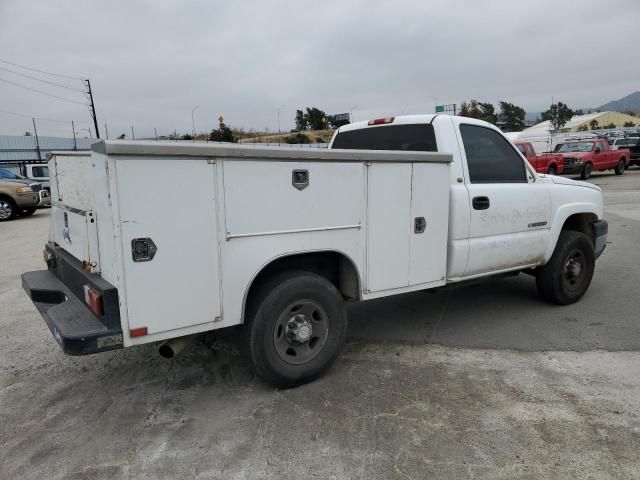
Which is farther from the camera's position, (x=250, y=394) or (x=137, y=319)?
(x=250, y=394)

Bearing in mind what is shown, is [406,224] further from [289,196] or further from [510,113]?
[510,113]

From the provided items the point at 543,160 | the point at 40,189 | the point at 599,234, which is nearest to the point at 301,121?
the point at 543,160

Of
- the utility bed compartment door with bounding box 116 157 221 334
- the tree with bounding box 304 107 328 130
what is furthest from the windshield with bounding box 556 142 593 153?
the tree with bounding box 304 107 328 130

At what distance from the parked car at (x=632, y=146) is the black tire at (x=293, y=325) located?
3044cm

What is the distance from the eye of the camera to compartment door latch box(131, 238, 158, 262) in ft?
9.44

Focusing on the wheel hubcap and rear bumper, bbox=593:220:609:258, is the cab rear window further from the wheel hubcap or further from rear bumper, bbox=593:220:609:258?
rear bumper, bbox=593:220:609:258

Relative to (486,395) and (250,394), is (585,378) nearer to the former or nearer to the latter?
(486,395)

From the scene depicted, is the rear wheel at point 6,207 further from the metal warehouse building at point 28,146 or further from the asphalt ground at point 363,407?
the metal warehouse building at point 28,146

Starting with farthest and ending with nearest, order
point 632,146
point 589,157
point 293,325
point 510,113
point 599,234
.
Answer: point 510,113, point 632,146, point 589,157, point 599,234, point 293,325

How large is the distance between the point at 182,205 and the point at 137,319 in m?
0.73

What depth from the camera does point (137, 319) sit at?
2967mm

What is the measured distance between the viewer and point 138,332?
2.98 m

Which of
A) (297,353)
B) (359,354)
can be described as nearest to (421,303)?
(359,354)

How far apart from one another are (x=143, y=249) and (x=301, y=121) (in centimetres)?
6686
